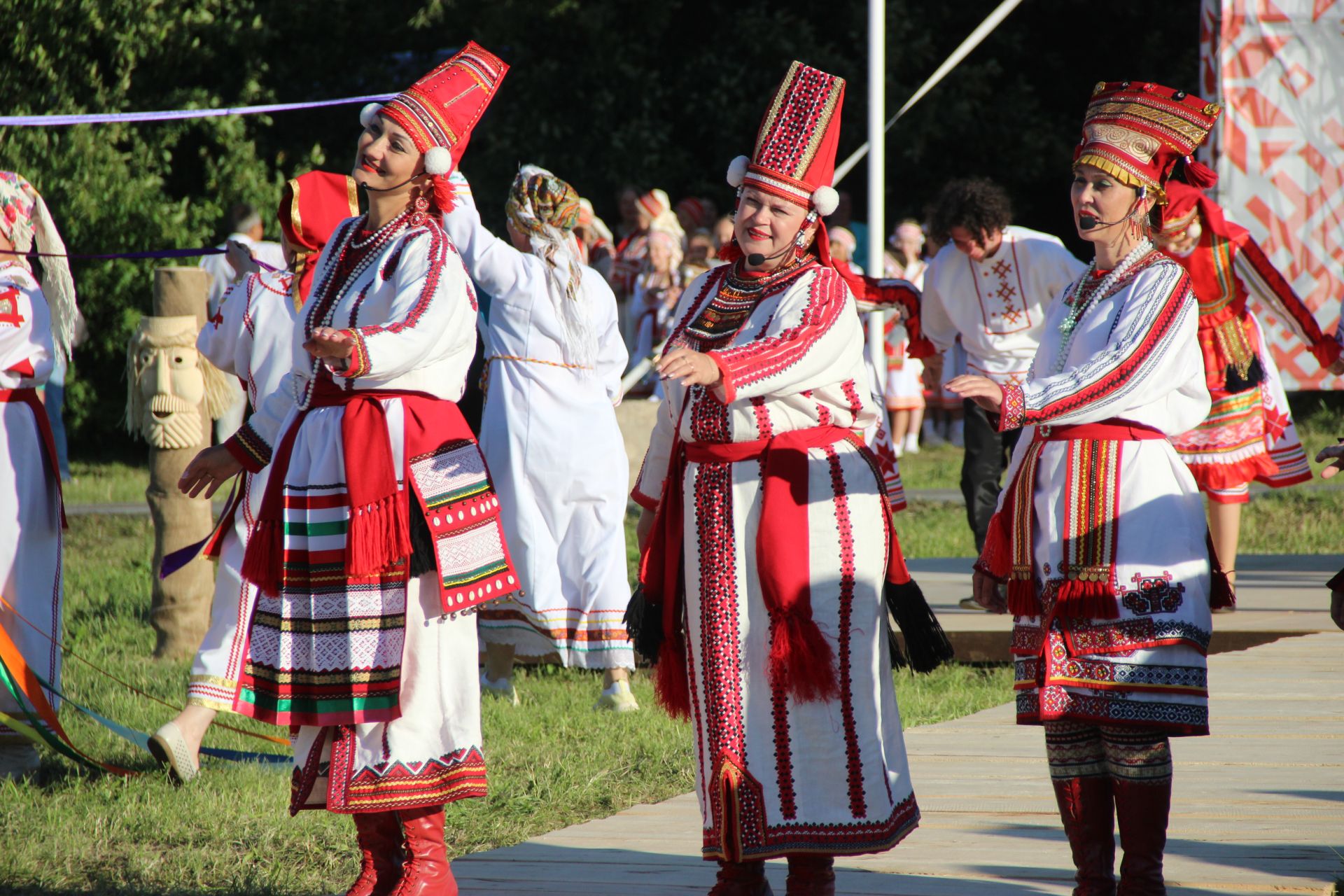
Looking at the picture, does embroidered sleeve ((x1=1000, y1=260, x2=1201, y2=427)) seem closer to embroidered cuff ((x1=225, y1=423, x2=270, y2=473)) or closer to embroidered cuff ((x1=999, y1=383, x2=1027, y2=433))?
embroidered cuff ((x1=999, y1=383, x2=1027, y2=433))

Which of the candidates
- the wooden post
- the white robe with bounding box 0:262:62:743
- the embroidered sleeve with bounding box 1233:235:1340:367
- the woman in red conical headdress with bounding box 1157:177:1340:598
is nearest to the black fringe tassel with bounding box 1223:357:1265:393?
the woman in red conical headdress with bounding box 1157:177:1340:598

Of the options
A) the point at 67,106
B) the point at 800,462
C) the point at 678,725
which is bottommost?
the point at 678,725

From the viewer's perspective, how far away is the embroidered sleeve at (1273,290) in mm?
5777

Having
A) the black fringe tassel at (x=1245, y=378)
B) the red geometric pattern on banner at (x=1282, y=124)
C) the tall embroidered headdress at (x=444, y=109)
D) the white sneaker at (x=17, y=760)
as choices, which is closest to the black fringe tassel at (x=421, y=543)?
the tall embroidered headdress at (x=444, y=109)

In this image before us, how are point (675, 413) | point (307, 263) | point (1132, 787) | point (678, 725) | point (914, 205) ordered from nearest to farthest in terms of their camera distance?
point (1132, 787)
point (675, 413)
point (307, 263)
point (678, 725)
point (914, 205)

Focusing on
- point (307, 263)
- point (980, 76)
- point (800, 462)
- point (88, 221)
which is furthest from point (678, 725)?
point (980, 76)

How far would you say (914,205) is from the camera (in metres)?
17.3

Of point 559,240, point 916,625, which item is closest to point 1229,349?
point 559,240

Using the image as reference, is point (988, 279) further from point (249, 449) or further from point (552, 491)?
point (249, 449)

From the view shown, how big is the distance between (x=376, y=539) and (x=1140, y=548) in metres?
1.48

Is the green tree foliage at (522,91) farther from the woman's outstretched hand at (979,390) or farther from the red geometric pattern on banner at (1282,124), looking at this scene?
the woman's outstretched hand at (979,390)

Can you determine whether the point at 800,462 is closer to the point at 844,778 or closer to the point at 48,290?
the point at 844,778

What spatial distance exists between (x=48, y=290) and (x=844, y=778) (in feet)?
9.89

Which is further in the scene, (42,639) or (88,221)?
(88,221)
